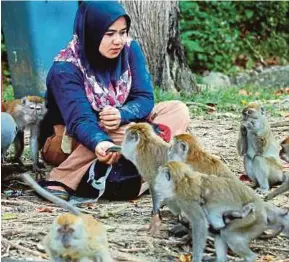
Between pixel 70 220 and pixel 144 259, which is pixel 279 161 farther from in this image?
pixel 70 220

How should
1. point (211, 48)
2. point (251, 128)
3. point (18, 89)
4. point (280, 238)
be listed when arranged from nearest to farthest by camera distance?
point (280, 238)
point (251, 128)
point (18, 89)
point (211, 48)

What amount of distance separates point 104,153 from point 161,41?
4.95 meters

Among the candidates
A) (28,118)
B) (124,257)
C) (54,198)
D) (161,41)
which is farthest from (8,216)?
(161,41)

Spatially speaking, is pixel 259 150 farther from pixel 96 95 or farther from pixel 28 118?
pixel 28 118

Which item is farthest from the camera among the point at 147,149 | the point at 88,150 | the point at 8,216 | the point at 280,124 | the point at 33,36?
the point at 33,36

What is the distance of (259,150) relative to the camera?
285 inches

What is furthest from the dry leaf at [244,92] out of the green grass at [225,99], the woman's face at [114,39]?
the woman's face at [114,39]

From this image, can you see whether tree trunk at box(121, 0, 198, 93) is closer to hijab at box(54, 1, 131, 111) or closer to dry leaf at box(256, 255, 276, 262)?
hijab at box(54, 1, 131, 111)

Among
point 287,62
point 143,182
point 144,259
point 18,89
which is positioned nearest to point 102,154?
point 143,182

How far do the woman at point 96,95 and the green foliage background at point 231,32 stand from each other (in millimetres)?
8039

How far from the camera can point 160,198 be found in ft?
19.6

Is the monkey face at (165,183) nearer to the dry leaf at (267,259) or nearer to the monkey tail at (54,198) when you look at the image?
the monkey tail at (54,198)

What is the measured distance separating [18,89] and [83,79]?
13.4 ft

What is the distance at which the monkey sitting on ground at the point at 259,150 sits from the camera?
7.16m
